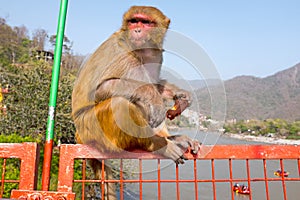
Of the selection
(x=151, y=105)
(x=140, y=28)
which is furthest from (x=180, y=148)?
(x=140, y=28)

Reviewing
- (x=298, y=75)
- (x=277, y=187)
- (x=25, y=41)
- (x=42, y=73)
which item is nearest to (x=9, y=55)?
(x=25, y=41)

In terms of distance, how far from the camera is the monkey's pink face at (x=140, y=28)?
265cm

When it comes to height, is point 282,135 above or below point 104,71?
above

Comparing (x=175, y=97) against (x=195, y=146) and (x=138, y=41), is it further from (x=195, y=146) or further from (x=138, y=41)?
(x=195, y=146)

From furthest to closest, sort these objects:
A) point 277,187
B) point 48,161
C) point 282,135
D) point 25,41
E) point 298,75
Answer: point 298,75 → point 25,41 → point 282,135 → point 277,187 → point 48,161

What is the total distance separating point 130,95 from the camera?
2.51 m

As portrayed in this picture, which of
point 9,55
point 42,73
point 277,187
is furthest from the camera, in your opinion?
point 9,55

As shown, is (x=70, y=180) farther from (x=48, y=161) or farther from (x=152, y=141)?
(x=152, y=141)

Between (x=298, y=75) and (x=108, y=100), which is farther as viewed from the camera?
(x=298, y=75)

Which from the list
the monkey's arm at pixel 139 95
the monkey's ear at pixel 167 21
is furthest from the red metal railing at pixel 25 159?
the monkey's ear at pixel 167 21

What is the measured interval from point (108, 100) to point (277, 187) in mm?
17470

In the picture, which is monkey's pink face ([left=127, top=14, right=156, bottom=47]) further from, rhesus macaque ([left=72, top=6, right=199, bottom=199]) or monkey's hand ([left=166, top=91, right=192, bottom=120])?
monkey's hand ([left=166, top=91, right=192, bottom=120])

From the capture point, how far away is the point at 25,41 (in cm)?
5194

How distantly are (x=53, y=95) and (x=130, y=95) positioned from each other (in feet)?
2.57
